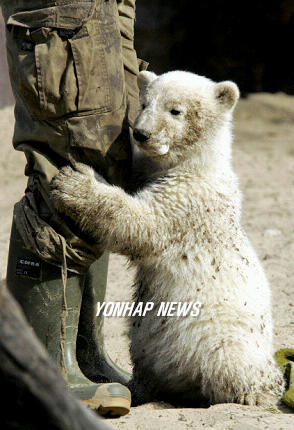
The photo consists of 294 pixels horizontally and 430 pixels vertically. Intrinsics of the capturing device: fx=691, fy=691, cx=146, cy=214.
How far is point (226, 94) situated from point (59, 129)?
3.39 feet

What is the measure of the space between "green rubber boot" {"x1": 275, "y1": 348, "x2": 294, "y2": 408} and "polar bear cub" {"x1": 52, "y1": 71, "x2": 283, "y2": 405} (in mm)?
70

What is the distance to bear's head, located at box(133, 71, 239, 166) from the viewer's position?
11.9 feet

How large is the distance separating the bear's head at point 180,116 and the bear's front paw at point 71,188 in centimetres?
35

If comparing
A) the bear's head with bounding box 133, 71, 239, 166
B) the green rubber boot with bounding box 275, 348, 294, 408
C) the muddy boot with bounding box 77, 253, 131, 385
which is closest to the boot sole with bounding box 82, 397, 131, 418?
the muddy boot with bounding box 77, 253, 131, 385

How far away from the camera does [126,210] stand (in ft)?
11.5

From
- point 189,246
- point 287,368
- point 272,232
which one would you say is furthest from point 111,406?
point 272,232

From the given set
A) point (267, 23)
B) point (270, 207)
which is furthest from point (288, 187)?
point (267, 23)

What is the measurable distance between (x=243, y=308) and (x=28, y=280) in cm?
115

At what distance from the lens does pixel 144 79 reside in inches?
157

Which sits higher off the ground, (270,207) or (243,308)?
(243,308)

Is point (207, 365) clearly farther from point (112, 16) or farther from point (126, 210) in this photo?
point (112, 16)

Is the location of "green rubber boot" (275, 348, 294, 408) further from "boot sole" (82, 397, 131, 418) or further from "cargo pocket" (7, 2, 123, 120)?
"cargo pocket" (7, 2, 123, 120)


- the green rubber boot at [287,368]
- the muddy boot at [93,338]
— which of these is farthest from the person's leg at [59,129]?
the green rubber boot at [287,368]

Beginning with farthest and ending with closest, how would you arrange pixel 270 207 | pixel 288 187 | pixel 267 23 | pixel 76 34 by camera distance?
pixel 267 23 → pixel 288 187 → pixel 270 207 → pixel 76 34
